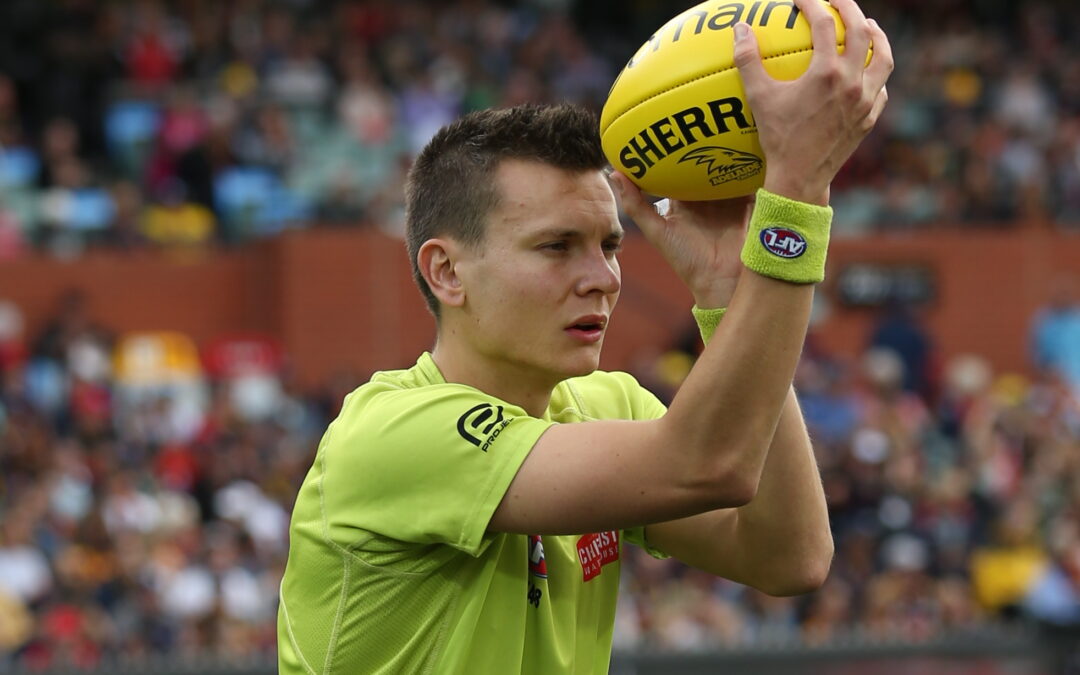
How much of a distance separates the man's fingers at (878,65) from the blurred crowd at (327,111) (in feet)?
38.6

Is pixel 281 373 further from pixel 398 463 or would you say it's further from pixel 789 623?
pixel 398 463

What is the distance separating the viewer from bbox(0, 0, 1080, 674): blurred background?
10.0m

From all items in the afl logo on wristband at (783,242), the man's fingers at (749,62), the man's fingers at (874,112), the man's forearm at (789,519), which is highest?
the man's fingers at (749,62)

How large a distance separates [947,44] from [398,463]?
54.3 feet

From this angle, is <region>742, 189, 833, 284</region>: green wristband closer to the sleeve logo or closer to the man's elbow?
the sleeve logo

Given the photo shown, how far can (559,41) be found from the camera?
17.3 m

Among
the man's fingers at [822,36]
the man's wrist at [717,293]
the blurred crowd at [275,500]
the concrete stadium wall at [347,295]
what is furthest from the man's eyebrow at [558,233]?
the concrete stadium wall at [347,295]

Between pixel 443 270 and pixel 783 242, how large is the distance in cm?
76

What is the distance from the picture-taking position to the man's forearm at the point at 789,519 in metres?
3.19

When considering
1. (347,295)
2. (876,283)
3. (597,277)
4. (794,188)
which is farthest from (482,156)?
(876,283)

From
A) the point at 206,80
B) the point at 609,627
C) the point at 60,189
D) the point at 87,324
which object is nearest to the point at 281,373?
the point at 87,324

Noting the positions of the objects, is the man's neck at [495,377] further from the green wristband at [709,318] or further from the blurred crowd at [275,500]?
the blurred crowd at [275,500]

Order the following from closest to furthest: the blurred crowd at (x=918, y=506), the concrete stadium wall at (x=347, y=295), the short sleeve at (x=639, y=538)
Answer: the short sleeve at (x=639, y=538)
the blurred crowd at (x=918, y=506)
the concrete stadium wall at (x=347, y=295)

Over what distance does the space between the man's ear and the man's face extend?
0.05 meters
